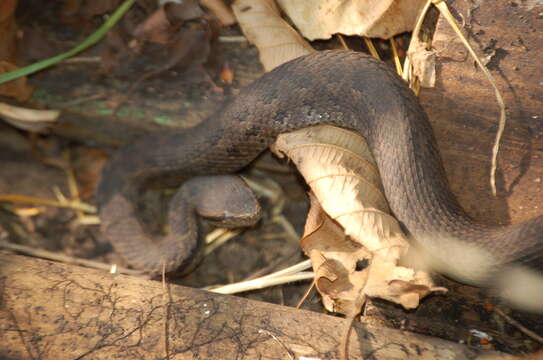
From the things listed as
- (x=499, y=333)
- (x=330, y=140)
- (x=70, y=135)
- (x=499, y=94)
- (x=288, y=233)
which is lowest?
(x=70, y=135)

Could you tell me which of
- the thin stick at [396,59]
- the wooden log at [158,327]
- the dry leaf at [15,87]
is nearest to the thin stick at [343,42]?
the thin stick at [396,59]

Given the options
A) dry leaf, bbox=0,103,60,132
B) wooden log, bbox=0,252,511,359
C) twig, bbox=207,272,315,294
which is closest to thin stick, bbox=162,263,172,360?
wooden log, bbox=0,252,511,359

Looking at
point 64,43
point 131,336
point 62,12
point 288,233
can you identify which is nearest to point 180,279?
point 288,233

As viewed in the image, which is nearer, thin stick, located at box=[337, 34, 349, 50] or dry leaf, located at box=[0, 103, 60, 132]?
thin stick, located at box=[337, 34, 349, 50]

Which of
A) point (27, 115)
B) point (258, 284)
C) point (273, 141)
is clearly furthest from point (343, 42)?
point (27, 115)

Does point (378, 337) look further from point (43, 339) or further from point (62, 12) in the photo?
point (62, 12)

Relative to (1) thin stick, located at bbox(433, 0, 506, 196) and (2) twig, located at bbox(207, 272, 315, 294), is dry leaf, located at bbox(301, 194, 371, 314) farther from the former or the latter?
(1) thin stick, located at bbox(433, 0, 506, 196)
